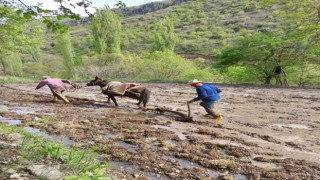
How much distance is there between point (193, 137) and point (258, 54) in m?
18.2

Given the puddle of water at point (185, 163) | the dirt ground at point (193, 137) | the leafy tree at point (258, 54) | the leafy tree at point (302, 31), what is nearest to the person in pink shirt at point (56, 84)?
the dirt ground at point (193, 137)

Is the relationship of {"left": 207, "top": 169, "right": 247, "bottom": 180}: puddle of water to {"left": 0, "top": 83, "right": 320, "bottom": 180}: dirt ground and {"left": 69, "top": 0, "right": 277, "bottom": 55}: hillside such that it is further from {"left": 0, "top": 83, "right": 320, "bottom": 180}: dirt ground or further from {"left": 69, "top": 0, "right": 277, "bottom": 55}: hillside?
{"left": 69, "top": 0, "right": 277, "bottom": 55}: hillside

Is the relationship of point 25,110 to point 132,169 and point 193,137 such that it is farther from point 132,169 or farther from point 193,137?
point 132,169

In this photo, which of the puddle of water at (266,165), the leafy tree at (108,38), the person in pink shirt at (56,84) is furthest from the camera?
the leafy tree at (108,38)

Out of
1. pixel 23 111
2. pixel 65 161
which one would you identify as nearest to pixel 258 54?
pixel 23 111

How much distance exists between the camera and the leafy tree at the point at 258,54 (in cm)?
2428

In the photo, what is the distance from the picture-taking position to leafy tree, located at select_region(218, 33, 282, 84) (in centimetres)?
2428

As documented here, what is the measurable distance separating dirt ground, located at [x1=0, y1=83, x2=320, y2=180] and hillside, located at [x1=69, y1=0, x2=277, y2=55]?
4294 centimetres

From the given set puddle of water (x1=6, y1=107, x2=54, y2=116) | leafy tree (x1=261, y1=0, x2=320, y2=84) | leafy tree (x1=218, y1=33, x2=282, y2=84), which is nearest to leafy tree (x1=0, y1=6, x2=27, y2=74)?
puddle of water (x1=6, y1=107, x2=54, y2=116)

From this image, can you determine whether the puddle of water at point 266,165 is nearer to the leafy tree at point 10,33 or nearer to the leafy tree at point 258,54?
the leafy tree at point 10,33

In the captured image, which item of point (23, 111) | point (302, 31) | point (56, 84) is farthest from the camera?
point (302, 31)

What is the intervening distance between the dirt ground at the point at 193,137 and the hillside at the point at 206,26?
42.9 m

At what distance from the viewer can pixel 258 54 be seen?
25.1m

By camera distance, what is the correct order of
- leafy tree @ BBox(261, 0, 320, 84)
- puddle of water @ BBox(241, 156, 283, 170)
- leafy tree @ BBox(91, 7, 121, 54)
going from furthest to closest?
leafy tree @ BBox(91, 7, 121, 54)
leafy tree @ BBox(261, 0, 320, 84)
puddle of water @ BBox(241, 156, 283, 170)
